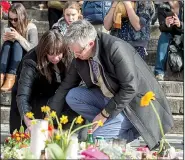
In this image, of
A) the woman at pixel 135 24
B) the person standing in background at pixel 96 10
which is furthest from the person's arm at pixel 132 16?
the person standing in background at pixel 96 10

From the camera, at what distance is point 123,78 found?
4320mm

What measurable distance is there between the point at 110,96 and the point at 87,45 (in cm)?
46

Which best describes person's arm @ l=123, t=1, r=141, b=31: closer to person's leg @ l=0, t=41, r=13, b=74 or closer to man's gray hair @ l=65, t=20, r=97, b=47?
person's leg @ l=0, t=41, r=13, b=74

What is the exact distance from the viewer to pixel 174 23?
649 cm

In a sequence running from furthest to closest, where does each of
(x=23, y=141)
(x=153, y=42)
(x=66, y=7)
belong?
(x=153, y=42) → (x=66, y=7) → (x=23, y=141)

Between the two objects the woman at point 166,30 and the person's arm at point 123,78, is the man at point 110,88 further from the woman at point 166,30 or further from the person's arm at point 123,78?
the woman at point 166,30

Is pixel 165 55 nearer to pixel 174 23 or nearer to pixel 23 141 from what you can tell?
pixel 174 23

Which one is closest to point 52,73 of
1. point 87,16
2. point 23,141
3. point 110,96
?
point 110,96

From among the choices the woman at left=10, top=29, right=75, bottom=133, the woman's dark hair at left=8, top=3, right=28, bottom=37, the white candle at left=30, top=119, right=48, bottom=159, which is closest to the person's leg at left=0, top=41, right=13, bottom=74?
the woman's dark hair at left=8, top=3, right=28, bottom=37

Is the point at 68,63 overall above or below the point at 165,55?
above

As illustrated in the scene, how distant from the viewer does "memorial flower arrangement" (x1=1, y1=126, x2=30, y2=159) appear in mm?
3688

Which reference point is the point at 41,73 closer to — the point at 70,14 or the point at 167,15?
the point at 70,14

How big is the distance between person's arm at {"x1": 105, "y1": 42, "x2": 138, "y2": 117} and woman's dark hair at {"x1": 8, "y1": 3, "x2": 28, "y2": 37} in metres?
2.12

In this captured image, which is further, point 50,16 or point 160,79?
point 50,16
